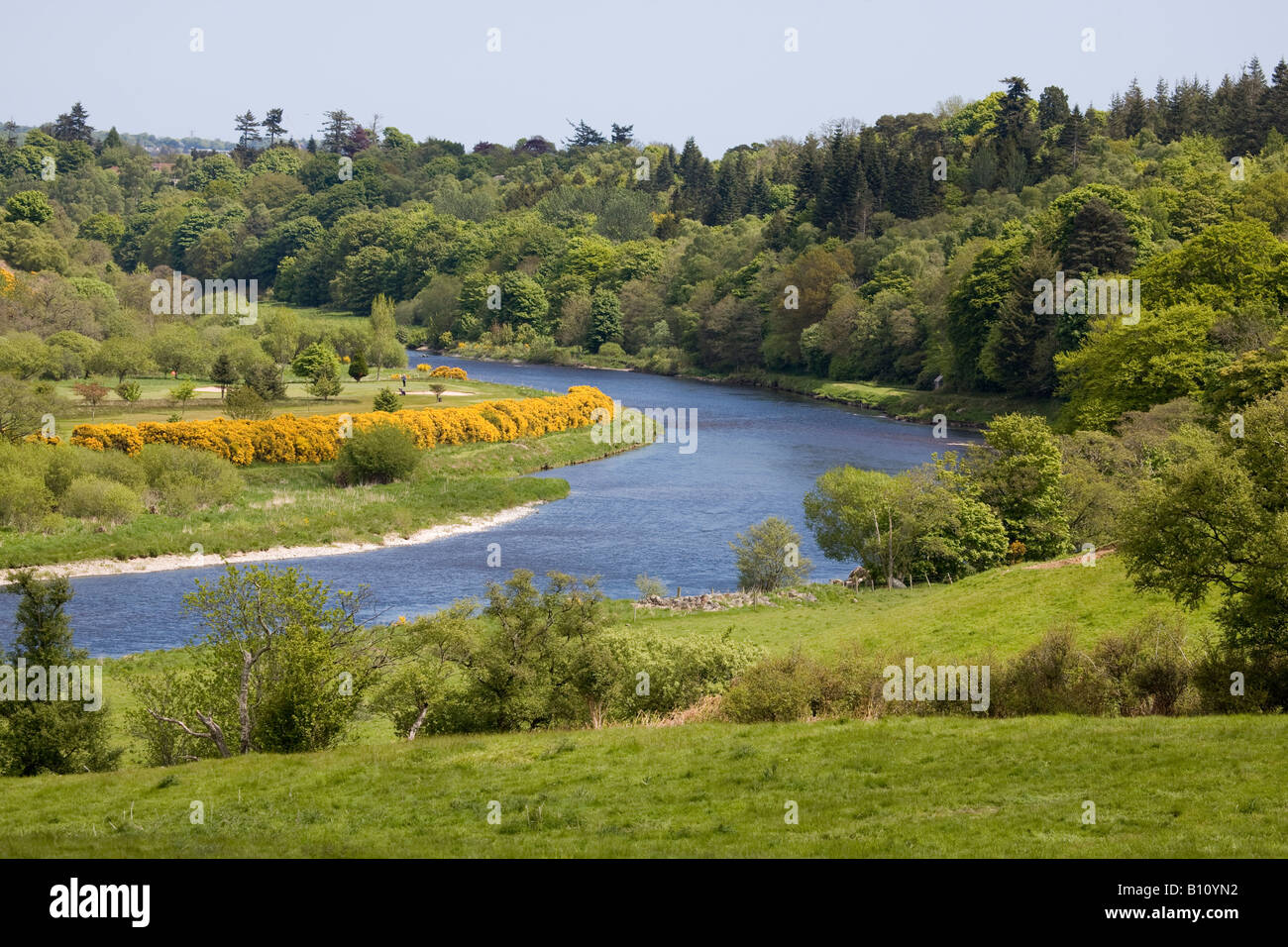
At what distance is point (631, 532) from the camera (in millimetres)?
58844

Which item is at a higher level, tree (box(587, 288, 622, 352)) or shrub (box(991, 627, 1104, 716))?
tree (box(587, 288, 622, 352))

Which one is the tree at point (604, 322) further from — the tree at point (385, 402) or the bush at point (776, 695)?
the bush at point (776, 695)

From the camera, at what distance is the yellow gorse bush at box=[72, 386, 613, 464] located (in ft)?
202

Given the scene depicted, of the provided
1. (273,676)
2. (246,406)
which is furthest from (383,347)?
(273,676)

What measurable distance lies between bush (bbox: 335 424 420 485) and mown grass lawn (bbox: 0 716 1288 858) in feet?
142

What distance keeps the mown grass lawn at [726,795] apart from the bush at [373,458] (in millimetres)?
43348

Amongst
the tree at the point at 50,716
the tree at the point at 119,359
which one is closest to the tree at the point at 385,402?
the tree at the point at 119,359

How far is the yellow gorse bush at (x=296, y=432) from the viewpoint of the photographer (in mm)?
61719

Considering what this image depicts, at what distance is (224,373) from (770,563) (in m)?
49.6

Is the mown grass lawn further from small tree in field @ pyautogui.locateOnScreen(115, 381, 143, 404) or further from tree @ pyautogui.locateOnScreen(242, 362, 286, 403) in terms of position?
tree @ pyautogui.locateOnScreen(242, 362, 286, 403)

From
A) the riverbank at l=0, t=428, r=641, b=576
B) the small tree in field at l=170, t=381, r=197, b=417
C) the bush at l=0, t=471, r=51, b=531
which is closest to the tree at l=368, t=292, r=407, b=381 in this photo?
the small tree in field at l=170, t=381, r=197, b=417

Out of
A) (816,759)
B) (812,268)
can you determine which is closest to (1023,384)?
(812,268)

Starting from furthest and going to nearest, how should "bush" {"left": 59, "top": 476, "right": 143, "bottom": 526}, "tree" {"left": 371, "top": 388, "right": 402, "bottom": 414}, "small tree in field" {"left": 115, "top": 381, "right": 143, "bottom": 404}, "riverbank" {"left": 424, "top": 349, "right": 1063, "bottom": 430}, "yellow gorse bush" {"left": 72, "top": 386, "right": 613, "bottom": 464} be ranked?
1. "riverbank" {"left": 424, "top": 349, "right": 1063, "bottom": 430}
2. "tree" {"left": 371, "top": 388, "right": 402, "bottom": 414}
3. "small tree in field" {"left": 115, "top": 381, "right": 143, "bottom": 404}
4. "yellow gorse bush" {"left": 72, "top": 386, "right": 613, "bottom": 464}
5. "bush" {"left": 59, "top": 476, "right": 143, "bottom": 526}

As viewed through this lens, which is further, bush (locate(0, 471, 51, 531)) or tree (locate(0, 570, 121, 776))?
bush (locate(0, 471, 51, 531))
